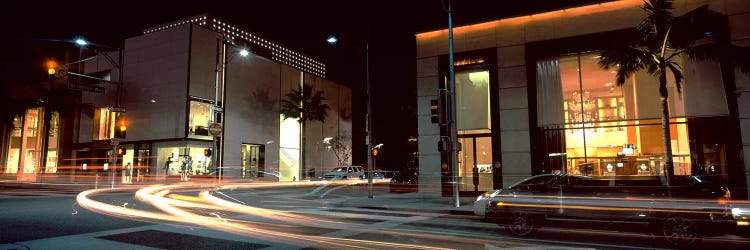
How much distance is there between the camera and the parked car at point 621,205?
876 cm

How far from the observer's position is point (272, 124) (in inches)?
1869

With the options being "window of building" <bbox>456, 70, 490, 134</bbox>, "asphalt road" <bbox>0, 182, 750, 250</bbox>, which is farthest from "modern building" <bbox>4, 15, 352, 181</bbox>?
"asphalt road" <bbox>0, 182, 750, 250</bbox>

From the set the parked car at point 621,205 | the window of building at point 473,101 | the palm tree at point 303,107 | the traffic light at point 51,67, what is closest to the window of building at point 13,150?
the palm tree at point 303,107

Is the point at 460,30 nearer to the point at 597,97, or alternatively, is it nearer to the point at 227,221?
the point at 597,97

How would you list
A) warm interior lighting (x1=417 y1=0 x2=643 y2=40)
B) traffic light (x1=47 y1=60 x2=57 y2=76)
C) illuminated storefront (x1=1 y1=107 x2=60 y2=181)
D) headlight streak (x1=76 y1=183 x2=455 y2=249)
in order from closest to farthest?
headlight streak (x1=76 y1=183 x2=455 y2=249)
traffic light (x1=47 y1=60 x2=57 y2=76)
warm interior lighting (x1=417 y1=0 x2=643 y2=40)
illuminated storefront (x1=1 y1=107 x2=60 y2=181)

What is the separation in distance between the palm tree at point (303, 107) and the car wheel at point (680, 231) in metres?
41.7

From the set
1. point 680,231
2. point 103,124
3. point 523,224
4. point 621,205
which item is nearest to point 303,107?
point 103,124

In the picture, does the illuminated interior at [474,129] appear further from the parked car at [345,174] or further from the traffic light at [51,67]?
the parked car at [345,174]

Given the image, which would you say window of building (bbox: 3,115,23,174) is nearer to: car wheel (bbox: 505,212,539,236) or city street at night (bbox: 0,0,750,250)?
city street at night (bbox: 0,0,750,250)

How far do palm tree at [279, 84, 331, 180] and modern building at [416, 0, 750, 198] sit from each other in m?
27.9

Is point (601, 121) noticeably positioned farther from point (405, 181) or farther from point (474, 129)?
point (405, 181)

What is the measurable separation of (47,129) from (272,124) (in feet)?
78.4

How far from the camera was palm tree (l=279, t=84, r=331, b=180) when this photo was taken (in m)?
48.2

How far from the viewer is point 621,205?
9406 millimetres
